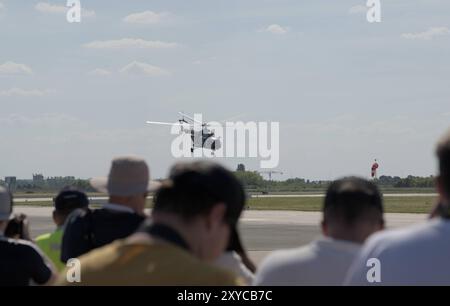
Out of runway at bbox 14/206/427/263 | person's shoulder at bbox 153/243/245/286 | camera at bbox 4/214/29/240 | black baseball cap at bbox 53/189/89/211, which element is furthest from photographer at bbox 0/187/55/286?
runway at bbox 14/206/427/263

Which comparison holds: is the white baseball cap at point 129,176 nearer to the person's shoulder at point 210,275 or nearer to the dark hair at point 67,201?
the dark hair at point 67,201

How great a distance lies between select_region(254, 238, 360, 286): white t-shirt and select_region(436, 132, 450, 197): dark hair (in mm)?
874

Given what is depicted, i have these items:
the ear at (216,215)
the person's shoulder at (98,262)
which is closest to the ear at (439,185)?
the ear at (216,215)

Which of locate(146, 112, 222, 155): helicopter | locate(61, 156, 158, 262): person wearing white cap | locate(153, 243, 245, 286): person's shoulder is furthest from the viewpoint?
locate(146, 112, 222, 155): helicopter

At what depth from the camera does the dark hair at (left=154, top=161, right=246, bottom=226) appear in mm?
2965

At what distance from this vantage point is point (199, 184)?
9.86 ft

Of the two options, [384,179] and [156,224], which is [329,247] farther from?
[384,179]

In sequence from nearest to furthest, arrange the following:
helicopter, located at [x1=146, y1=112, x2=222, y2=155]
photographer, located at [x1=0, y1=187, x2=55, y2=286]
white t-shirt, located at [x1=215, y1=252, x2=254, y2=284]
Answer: white t-shirt, located at [x1=215, y1=252, x2=254, y2=284] < photographer, located at [x1=0, y1=187, x2=55, y2=286] < helicopter, located at [x1=146, y1=112, x2=222, y2=155]

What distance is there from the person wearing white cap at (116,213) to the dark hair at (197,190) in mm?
2462

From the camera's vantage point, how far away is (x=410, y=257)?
3193 mm

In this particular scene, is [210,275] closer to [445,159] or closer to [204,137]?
[445,159]

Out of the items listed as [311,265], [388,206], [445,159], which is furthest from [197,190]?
[388,206]
